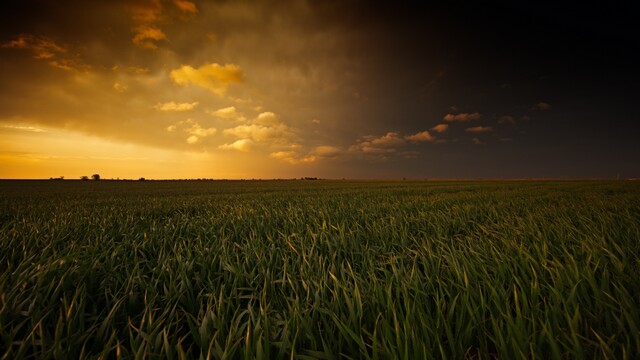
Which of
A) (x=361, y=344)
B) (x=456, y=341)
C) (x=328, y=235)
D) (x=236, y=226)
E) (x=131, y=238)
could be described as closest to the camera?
(x=361, y=344)

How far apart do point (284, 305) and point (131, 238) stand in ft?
11.3

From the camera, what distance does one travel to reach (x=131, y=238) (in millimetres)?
4172

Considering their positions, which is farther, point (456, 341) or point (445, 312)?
point (445, 312)

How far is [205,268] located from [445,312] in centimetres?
217

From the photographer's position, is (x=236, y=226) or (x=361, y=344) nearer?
(x=361, y=344)

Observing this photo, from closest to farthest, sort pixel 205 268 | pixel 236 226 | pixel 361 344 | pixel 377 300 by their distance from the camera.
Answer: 1. pixel 361 344
2. pixel 377 300
3. pixel 205 268
4. pixel 236 226

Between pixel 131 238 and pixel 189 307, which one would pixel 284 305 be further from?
pixel 131 238

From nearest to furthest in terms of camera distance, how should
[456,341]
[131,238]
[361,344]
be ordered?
[361,344]
[456,341]
[131,238]

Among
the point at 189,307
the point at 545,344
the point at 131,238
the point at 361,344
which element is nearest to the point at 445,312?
the point at 545,344

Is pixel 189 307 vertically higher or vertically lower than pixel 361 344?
lower

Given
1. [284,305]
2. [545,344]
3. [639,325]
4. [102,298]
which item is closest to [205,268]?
[102,298]

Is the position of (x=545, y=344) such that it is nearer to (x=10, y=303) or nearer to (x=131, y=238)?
(x=10, y=303)

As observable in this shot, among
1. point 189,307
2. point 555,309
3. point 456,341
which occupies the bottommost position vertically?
point 189,307

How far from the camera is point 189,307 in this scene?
2039mm
